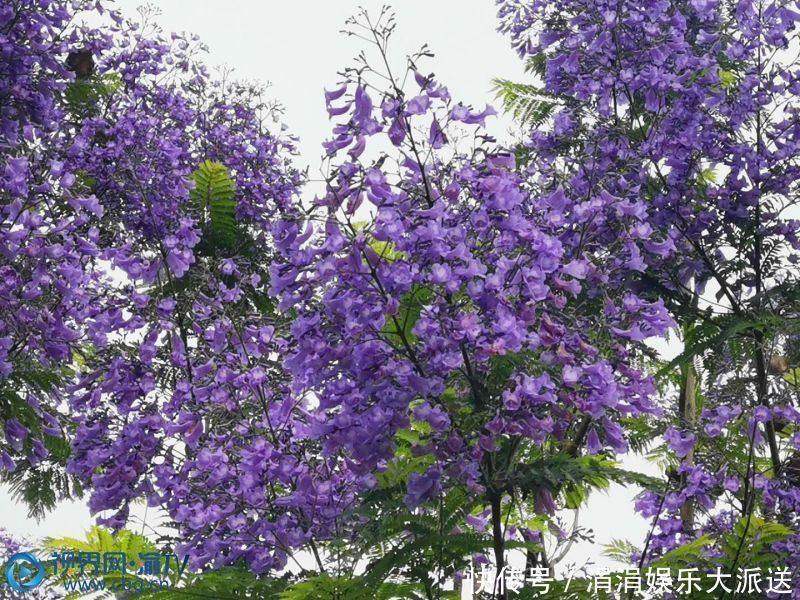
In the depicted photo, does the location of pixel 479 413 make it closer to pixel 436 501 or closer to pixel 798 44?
pixel 436 501

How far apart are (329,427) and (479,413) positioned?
480mm

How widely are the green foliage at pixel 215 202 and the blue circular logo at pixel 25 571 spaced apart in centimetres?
269

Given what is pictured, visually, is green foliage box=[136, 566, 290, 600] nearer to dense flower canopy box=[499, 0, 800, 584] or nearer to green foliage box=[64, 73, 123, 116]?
dense flower canopy box=[499, 0, 800, 584]

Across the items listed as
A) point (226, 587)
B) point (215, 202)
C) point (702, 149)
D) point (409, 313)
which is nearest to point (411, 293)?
point (409, 313)

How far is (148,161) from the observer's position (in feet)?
24.1

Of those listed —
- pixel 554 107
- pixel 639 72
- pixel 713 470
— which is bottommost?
pixel 713 470

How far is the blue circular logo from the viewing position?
16.7 ft

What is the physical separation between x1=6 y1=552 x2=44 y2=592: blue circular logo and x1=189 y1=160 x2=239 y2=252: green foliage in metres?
2.69

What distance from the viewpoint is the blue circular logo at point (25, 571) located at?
509 cm

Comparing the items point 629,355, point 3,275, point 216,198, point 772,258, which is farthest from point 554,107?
point 629,355

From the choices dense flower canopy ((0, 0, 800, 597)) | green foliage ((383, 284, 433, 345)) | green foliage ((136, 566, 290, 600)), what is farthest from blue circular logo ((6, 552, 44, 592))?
green foliage ((383, 284, 433, 345))

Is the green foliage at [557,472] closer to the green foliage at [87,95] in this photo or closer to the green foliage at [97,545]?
the green foliage at [97,545]

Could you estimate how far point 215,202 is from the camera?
741 cm

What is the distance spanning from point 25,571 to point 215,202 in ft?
9.45
